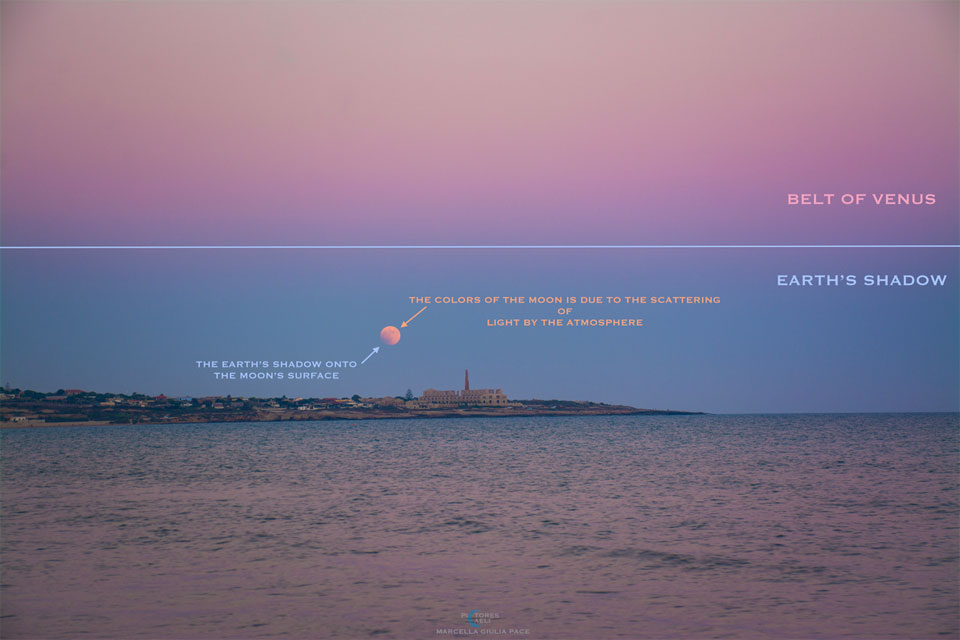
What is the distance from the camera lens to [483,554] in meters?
8.85

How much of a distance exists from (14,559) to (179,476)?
34.4ft

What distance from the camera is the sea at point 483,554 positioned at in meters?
6.56

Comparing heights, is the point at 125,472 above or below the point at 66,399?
below

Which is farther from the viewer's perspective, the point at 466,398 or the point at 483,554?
the point at 466,398

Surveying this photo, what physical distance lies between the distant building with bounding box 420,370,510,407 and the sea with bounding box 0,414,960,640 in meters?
1.74

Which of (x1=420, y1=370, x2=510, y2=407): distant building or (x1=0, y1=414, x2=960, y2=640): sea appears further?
(x1=420, y1=370, x2=510, y2=407): distant building

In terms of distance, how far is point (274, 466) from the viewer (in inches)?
833

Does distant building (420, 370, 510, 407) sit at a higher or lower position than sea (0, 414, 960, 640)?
higher

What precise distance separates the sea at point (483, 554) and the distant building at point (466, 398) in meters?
1.74

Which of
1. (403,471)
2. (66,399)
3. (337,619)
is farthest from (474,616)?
(403,471)

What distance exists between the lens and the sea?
6.56 m

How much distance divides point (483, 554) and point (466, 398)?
271 inches

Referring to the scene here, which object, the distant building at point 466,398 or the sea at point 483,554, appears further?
the distant building at point 466,398

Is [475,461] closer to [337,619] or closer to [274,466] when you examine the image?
[274,466]
